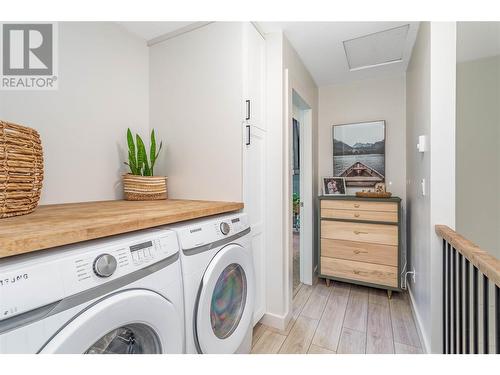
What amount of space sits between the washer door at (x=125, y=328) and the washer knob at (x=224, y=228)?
0.45m

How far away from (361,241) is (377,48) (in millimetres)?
1781

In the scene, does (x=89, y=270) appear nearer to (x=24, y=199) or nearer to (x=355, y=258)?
(x=24, y=199)

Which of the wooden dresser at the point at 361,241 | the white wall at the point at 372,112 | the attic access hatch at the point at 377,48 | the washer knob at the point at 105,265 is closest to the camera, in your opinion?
the washer knob at the point at 105,265

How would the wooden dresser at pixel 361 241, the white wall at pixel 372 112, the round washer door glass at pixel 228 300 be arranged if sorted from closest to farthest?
the round washer door glass at pixel 228 300, the wooden dresser at pixel 361 241, the white wall at pixel 372 112

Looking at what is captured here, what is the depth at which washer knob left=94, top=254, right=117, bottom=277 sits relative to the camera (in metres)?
0.66

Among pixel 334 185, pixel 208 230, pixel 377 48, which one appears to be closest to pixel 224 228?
pixel 208 230

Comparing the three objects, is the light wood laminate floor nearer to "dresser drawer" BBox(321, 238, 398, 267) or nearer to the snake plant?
"dresser drawer" BBox(321, 238, 398, 267)

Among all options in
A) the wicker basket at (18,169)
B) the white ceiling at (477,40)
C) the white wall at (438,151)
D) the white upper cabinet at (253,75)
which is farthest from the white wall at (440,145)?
the wicker basket at (18,169)

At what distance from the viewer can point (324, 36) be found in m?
1.97

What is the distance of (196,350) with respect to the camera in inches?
39.0

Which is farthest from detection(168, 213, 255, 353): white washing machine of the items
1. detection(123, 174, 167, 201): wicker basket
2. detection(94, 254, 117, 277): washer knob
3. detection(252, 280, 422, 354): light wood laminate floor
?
detection(123, 174, 167, 201): wicker basket

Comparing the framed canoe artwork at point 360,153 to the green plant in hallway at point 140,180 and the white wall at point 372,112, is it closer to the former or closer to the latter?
the white wall at point 372,112

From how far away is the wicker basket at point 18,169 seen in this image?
2.74 feet

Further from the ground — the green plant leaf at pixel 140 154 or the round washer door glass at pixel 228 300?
the green plant leaf at pixel 140 154
